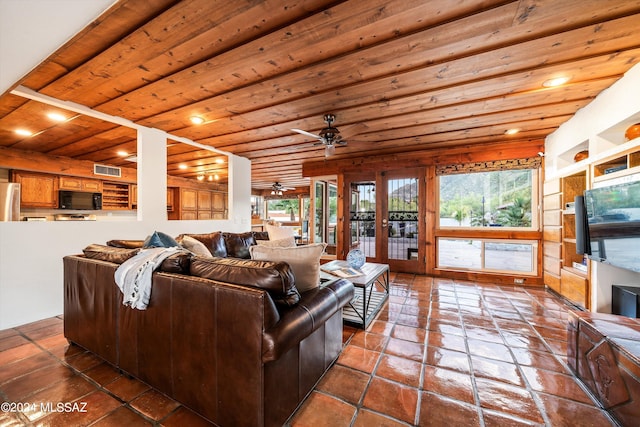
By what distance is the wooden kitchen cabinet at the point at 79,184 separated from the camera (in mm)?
4969

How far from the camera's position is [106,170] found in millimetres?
5508

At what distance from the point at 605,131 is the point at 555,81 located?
88 centimetres

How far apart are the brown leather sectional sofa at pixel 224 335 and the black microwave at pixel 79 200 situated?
15.0ft

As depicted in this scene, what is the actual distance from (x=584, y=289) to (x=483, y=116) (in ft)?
7.65

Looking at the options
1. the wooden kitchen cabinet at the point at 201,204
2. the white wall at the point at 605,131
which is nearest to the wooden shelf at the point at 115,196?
the wooden kitchen cabinet at the point at 201,204

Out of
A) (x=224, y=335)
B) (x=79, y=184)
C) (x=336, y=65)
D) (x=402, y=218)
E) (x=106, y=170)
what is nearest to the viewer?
(x=224, y=335)

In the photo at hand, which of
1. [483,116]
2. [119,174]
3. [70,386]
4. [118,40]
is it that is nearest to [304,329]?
[70,386]

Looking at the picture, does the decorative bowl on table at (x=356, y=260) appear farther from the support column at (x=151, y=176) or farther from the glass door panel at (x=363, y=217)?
the support column at (x=151, y=176)

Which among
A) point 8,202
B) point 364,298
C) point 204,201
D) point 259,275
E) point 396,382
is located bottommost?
point 396,382

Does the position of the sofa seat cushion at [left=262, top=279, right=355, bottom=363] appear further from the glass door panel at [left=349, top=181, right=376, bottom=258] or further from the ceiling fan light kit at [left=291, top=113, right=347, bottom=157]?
the glass door panel at [left=349, top=181, right=376, bottom=258]

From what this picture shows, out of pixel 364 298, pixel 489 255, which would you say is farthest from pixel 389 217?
pixel 364 298

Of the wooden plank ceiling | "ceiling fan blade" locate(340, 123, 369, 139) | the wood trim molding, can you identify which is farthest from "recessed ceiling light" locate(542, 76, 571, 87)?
the wood trim molding

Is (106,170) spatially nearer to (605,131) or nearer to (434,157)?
(434,157)

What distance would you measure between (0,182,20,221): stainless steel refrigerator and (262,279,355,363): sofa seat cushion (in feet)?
11.6
